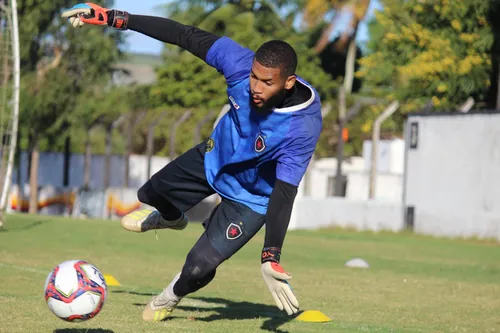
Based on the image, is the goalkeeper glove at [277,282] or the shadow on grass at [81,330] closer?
the goalkeeper glove at [277,282]

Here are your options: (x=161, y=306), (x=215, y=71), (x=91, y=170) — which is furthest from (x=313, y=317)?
(x=215, y=71)

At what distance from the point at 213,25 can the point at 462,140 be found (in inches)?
895

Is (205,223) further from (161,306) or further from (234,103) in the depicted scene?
(234,103)

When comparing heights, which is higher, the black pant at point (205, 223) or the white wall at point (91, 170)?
the black pant at point (205, 223)

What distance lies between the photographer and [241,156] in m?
7.91

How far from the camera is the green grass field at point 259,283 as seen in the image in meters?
8.96

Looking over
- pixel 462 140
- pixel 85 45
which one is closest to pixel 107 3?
pixel 85 45

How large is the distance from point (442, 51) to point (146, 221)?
29.7 metres

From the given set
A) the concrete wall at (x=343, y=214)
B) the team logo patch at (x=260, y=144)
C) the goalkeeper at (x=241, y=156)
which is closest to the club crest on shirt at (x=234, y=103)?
the goalkeeper at (x=241, y=156)

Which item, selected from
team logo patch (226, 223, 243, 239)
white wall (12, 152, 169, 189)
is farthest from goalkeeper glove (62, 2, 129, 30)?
white wall (12, 152, 169, 189)

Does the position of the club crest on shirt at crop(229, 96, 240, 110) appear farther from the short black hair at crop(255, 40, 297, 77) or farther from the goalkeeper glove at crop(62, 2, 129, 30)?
the goalkeeper glove at crop(62, 2, 129, 30)

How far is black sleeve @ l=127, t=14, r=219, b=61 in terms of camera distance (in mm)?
8109

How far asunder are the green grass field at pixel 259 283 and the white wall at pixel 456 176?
2522mm

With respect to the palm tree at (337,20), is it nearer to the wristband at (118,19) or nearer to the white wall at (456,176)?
the white wall at (456,176)
